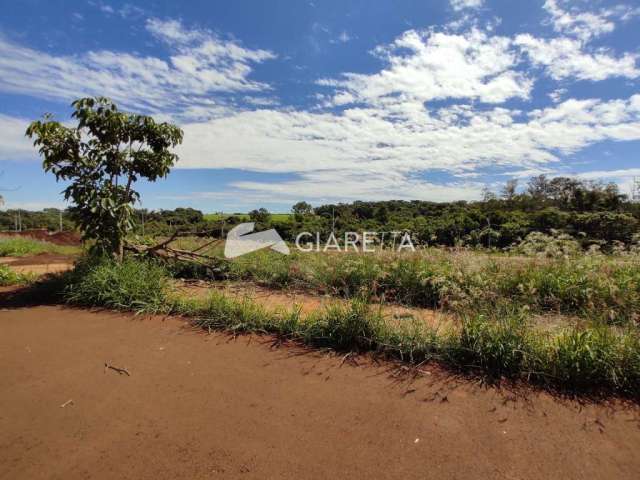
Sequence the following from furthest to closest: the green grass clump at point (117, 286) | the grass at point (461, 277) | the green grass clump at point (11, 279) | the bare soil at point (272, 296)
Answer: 1. the green grass clump at point (11, 279)
2. the green grass clump at point (117, 286)
3. the bare soil at point (272, 296)
4. the grass at point (461, 277)

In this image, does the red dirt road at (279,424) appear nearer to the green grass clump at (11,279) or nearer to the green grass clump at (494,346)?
the green grass clump at (494,346)

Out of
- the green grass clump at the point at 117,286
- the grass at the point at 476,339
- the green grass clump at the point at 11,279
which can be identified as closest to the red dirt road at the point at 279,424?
the grass at the point at 476,339

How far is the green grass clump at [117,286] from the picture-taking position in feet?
13.8

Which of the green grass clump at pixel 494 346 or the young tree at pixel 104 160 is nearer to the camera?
the green grass clump at pixel 494 346

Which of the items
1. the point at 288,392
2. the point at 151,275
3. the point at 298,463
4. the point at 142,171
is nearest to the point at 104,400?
the point at 288,392

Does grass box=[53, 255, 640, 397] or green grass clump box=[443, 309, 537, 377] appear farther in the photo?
green grass clump box=[443, 309, 537, 377]

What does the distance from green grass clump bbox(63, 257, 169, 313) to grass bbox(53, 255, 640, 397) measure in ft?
0.43

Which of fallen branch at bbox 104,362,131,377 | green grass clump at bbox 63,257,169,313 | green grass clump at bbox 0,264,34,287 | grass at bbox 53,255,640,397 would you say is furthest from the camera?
green grass clump at bbox 0,264,34,287

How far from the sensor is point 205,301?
401 centimetres

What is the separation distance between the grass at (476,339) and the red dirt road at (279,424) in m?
0.23

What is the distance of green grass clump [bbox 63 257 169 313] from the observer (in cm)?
420

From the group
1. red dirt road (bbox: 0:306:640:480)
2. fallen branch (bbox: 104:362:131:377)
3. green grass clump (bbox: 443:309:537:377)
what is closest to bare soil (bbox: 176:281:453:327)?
green grass clump (bbox: 443:309:537:377)

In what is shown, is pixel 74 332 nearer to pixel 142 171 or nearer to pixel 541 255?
pixel 142 171

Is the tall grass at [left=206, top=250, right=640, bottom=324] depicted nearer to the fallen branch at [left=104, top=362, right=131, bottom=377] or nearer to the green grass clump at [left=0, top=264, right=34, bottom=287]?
the fallen branch at [left=104, top=362, right=131, bottom=377]
